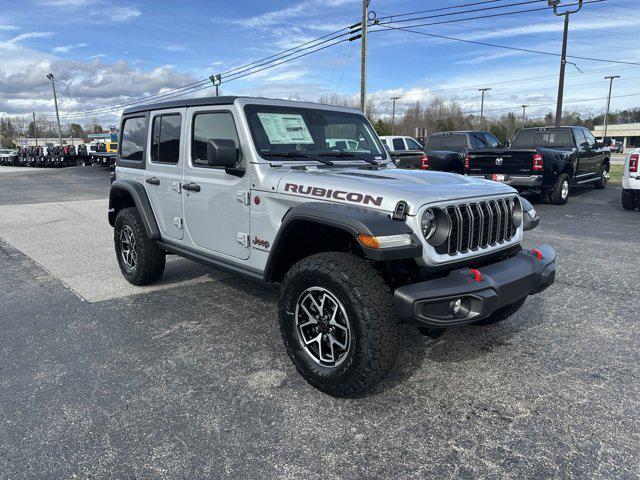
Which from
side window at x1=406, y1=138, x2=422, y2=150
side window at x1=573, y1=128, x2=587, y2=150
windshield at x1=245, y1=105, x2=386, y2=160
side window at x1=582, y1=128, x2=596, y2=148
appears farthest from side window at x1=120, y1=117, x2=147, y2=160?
side window at x1=406, y1=138, x2=422, y2=150

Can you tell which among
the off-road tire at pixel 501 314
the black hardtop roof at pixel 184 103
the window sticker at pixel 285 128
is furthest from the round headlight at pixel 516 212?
the black hardtop roof at pixel 184 103

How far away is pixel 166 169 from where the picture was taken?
4.59 meters

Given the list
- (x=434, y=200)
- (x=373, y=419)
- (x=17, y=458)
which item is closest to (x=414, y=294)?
(x=434, y=200)

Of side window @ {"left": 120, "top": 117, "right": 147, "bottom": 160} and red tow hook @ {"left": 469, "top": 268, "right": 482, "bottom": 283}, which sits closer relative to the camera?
red tow hook @ {"left": 469, "top": 268, "right": 482, "bottom": 283}

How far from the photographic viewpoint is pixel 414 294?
262 centimetres

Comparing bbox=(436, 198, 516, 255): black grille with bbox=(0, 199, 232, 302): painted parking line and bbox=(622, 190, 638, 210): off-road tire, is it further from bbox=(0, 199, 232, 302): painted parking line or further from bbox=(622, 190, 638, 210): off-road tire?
bbox=(622, 190, 638, 210): off-road tire

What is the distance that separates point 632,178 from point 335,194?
9.35 m

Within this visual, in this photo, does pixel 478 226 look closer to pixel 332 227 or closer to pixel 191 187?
pixel 332 227

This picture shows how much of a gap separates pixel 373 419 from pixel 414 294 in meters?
0.78

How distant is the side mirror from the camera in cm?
337

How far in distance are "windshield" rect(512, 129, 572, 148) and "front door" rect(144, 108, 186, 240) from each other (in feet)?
35.3

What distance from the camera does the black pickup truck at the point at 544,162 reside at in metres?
10.6

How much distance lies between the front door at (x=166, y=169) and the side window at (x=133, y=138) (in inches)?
8.4

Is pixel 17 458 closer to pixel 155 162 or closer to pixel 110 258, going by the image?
pixel 155 162
